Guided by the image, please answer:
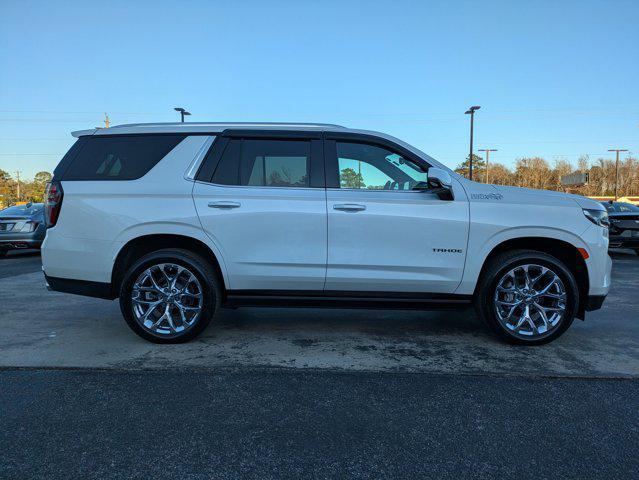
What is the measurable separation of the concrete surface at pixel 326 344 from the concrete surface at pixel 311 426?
249 mm

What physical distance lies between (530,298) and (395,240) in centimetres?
132

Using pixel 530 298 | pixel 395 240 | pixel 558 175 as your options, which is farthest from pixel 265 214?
pixel 558 175

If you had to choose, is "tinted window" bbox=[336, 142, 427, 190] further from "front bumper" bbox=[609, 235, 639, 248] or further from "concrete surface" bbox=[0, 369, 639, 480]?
"front bumper" bbox=[609, 235, 639, 248]

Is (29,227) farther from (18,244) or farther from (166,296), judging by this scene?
(166,296)

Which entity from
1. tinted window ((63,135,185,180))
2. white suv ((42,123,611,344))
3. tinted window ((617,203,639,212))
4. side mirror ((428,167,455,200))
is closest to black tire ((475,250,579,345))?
white suv ((42,123,611,344))

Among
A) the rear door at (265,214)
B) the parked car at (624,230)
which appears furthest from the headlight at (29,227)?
the parked car at (624,230)

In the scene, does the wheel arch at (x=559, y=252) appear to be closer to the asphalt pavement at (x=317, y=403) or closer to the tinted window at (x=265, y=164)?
the asphalt pavement at (x=317, y=403)

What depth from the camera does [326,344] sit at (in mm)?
4086

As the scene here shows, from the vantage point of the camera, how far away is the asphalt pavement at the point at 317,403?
2.20 meters

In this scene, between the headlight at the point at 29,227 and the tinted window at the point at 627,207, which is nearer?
the headlight at the point at 29,227

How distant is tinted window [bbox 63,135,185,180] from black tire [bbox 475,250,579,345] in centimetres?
312

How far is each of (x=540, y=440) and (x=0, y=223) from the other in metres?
12.7

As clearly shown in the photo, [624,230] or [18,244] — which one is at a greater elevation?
[624,230]

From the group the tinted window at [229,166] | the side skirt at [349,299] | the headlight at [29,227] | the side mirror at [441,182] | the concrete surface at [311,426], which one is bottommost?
the concrete surface at [311,426]
